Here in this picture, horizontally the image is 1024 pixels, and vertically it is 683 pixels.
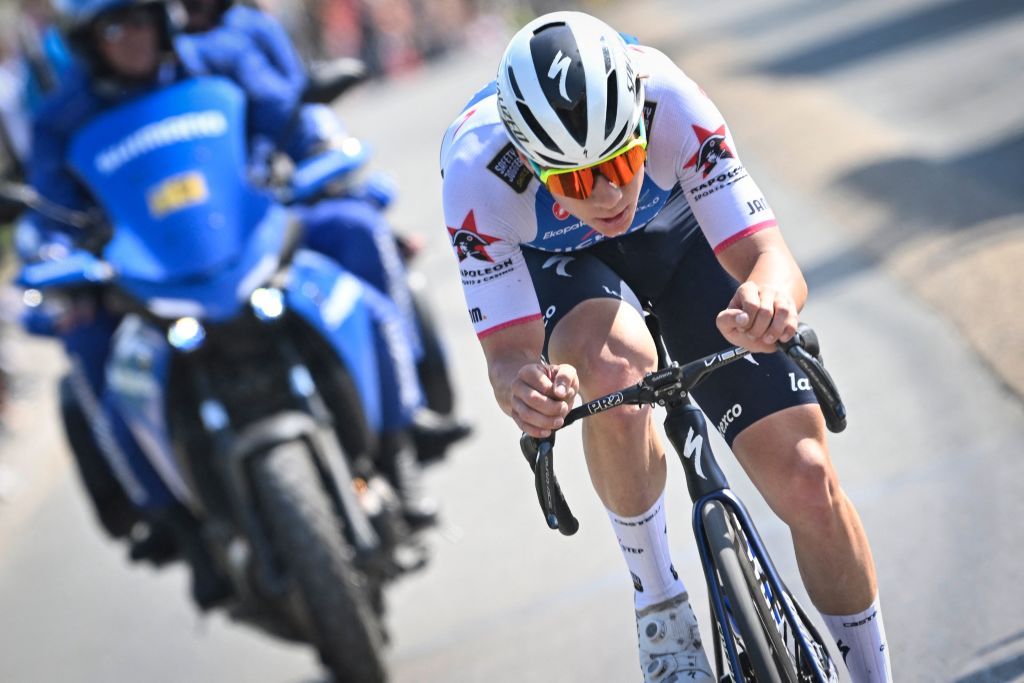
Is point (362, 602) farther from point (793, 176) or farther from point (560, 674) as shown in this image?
point (793, 176)

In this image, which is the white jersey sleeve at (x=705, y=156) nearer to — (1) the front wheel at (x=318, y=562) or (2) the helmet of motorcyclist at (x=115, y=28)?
(1) the front wheel at (x=318, y=562)

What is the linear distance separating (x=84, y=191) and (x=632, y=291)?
3.02 metres

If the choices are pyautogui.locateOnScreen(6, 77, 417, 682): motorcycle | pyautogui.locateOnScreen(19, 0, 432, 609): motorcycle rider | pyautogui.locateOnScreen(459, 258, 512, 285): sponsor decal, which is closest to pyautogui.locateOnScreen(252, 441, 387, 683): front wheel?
pyautogui.locateOnScreen(6, 77, 417, 682): motorcycle

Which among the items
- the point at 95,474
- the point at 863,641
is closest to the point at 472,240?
the point at 863,641

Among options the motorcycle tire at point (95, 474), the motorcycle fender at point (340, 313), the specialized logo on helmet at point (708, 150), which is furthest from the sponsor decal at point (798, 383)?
the motorcycle tire at point (95, 474)

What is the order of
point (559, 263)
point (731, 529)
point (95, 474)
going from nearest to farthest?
point (731, 529), point (559, 263), point (95, 474)

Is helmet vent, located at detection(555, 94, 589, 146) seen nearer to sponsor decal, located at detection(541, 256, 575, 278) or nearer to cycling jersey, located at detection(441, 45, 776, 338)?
cycling jersey, located at detection(441, 45, 776, 338)

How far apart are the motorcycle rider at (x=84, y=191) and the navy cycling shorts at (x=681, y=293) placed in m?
1.94

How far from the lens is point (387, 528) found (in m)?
5.61

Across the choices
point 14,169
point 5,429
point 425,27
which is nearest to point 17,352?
point 5,429

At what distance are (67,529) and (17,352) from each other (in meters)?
5.10

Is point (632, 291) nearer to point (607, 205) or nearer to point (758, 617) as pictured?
point (607, 205)

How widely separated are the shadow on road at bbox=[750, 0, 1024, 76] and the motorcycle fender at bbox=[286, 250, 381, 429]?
11404 mm

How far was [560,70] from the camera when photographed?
353cm
